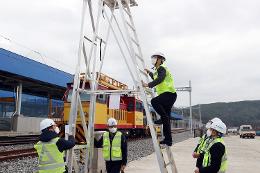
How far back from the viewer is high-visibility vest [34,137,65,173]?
4871 millimetres

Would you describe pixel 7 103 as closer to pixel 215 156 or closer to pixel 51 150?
pixel 51 150

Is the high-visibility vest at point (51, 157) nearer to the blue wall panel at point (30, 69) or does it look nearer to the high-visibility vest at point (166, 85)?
the high-visibility vest at point (166, 85)

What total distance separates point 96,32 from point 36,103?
27870 mm

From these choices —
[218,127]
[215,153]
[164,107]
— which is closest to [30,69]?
[164,107]

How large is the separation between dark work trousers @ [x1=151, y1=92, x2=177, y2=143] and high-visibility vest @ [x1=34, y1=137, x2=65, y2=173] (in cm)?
192

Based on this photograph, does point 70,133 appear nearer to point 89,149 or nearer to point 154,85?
point 89,149

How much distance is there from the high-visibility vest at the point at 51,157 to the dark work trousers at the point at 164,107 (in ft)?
6.29

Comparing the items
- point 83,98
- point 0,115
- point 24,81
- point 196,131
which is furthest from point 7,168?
point 196,131

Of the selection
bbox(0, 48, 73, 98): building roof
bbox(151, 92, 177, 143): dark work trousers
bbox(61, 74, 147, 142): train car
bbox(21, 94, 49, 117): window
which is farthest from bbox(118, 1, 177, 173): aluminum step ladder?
bbox(21, 94, 49, 117): window

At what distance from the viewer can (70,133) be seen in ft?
22.2

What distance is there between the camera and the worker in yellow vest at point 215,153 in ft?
15.9

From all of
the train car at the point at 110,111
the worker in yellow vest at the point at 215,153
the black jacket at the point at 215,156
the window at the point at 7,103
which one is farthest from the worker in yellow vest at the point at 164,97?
the window at the point at 7,103

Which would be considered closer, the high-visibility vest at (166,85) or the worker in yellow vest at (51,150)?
the worker in yellow vest at (51,150)

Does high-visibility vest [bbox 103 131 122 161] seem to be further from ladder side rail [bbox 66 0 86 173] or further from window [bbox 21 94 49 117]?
window [bbox 21 94 49 117]
